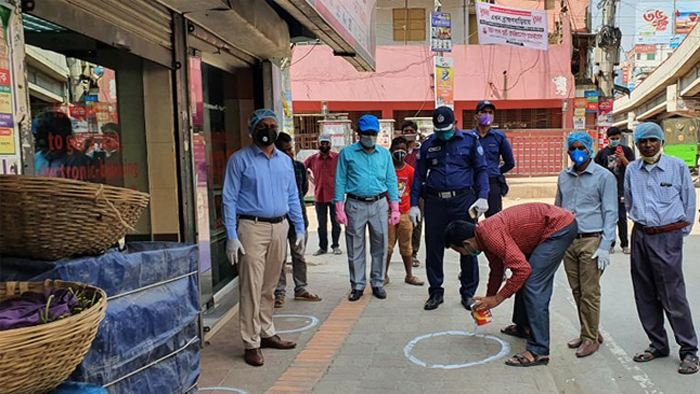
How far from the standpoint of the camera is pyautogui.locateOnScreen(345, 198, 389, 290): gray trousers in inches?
236

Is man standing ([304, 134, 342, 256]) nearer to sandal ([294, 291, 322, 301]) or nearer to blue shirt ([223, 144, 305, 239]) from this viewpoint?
sandal ([294, 291, 322, 301])

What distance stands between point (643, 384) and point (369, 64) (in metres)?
5.45

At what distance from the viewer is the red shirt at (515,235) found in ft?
12.7

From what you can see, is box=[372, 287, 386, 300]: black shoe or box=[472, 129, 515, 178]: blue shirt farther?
box=[472, 129, 515, 178]: blue shirt

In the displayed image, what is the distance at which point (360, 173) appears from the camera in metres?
5.97

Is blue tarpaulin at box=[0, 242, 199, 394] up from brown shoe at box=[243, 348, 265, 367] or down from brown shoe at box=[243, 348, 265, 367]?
up

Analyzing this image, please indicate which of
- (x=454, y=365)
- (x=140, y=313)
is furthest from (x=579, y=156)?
(x=140, y=313)

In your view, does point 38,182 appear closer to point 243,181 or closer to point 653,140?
point 243,181

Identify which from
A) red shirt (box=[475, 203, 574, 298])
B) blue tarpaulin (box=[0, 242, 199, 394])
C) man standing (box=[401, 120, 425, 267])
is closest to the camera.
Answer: blue tarpaulin (box=[0, 242, 199, 394])

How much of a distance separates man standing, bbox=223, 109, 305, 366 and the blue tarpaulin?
1302mm

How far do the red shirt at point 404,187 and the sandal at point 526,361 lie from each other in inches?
120

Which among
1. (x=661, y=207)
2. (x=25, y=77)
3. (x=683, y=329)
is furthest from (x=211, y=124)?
(x=683, y=329)

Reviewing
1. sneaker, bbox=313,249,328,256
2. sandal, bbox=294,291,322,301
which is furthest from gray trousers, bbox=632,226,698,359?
sneaker, bbox=313,249,328,256

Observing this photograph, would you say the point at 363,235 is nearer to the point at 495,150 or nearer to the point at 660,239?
the point at 495,150
